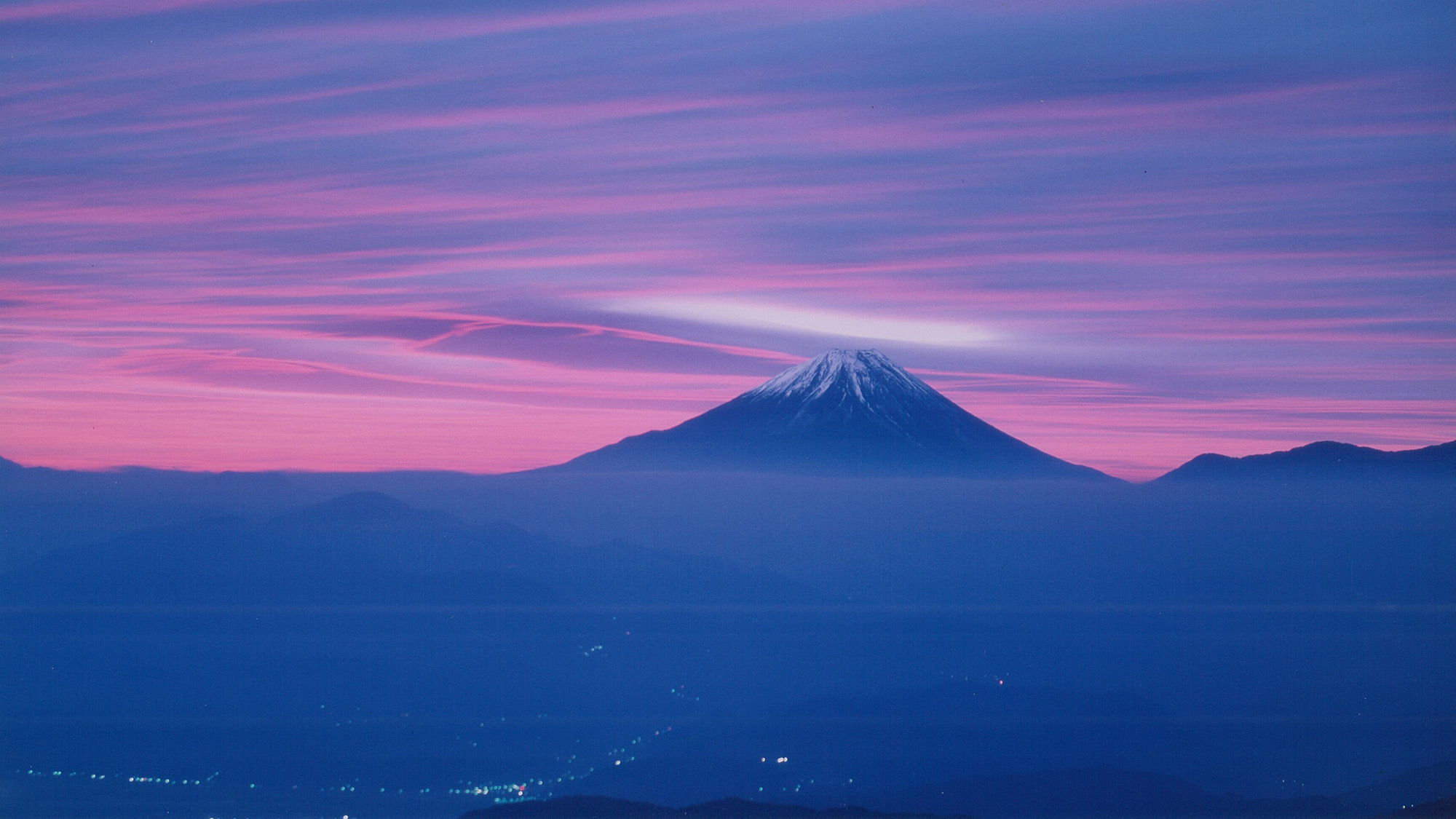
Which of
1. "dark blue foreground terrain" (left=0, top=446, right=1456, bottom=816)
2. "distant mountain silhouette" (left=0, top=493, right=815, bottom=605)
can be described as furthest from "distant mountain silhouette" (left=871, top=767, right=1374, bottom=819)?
"distant mountain silhouette" (left=0, top=493, right=815, bottom=605)

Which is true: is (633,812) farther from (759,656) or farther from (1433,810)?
(759,656)

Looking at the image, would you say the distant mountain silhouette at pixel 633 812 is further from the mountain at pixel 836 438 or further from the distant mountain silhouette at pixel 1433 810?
the mountain at pixel 836 438

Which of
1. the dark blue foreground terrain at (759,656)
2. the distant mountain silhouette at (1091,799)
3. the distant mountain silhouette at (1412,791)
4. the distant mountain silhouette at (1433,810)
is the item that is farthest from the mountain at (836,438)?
the distant mountain silhouette at (1433,810)

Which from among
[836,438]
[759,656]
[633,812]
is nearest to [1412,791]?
[633,812]

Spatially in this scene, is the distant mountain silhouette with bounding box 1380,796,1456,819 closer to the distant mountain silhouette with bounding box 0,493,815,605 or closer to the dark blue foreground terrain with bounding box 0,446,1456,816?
the dark blue foreground terrain with bounding box 0,446,1456,816

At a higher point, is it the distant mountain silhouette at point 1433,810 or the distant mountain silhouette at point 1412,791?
the distant mountain silhouette at point 1433,810

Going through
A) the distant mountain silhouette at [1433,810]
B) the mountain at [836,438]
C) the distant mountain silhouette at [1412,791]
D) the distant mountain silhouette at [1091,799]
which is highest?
the mountain at [836,438]

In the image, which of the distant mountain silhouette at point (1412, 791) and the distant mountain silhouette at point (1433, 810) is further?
the distant mountain silhouette at point (1412, 791)
